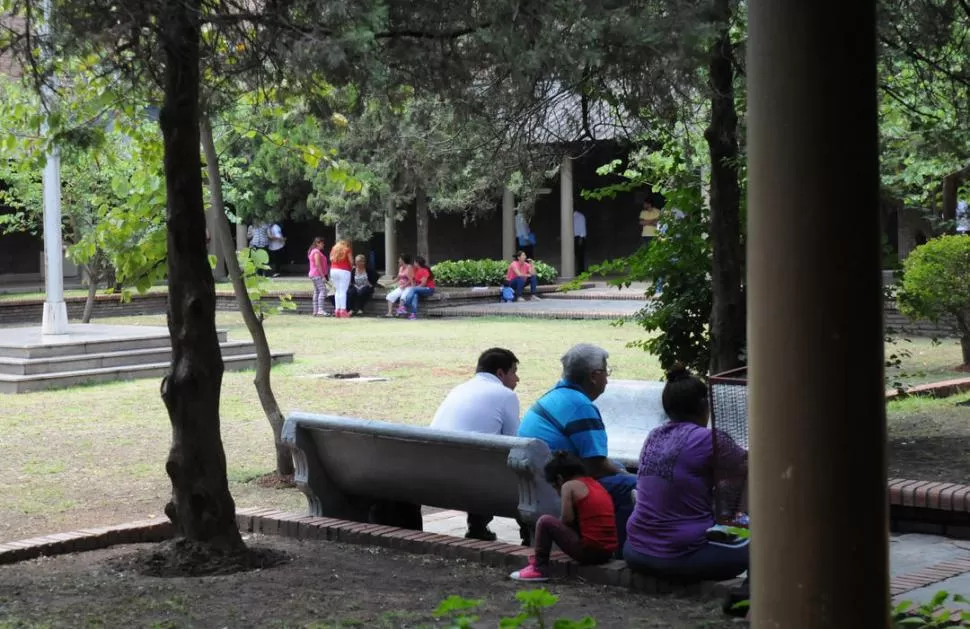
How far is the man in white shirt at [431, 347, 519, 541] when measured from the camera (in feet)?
23.2

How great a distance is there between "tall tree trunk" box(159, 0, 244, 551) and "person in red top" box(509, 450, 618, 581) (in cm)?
155

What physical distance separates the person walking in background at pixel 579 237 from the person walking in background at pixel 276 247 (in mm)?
7645

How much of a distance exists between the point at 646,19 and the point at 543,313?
17.3 metres

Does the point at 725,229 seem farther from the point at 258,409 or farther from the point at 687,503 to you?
the point at 258,409

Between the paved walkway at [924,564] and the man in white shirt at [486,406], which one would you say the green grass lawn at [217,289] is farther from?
the paved walkway at [924,564]

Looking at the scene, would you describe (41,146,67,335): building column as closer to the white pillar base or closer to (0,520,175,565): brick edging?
the white pillar base

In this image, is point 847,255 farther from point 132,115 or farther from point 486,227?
point 486,227

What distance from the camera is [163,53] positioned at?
6805mm

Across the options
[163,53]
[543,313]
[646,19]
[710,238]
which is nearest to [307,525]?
[163,53]

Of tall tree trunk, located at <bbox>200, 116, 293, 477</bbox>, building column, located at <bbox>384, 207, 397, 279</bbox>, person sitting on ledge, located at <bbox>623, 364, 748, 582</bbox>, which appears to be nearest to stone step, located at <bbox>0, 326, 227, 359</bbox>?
tall tree trunk, located at <bbox>200, 116, 293, 477</bbox>

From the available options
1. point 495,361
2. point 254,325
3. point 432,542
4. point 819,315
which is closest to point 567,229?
point 254,325

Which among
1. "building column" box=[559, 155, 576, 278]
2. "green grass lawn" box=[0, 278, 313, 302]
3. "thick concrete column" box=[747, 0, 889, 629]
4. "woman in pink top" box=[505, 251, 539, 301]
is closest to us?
"thick concrete column" box=[747, 0, 889, 629]

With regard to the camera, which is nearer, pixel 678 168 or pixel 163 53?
pixel 163 53

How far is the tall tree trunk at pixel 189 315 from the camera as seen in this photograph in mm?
6461
